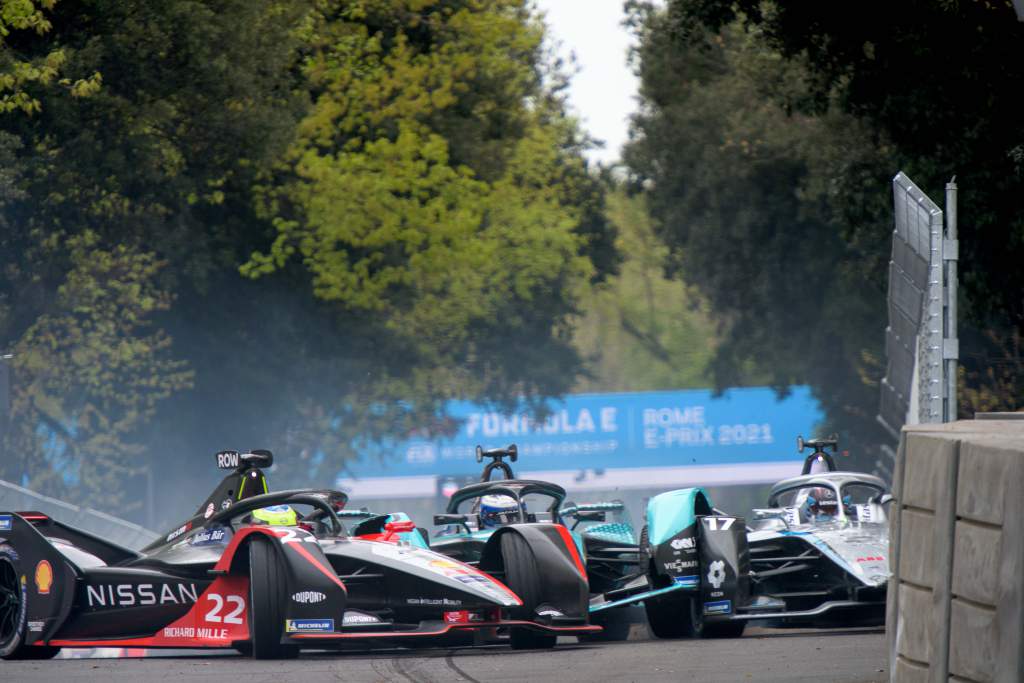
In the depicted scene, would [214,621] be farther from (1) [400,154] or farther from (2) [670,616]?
(1) [400,154]

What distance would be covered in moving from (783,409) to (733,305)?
4.33m

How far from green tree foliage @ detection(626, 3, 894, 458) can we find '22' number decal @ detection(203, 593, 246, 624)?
22765mm

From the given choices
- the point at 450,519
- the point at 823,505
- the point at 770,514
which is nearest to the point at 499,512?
the point at 450,519

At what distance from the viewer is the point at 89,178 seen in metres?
24.5

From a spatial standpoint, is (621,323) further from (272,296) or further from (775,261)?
(272,296)

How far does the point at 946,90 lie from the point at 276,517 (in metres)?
10.8

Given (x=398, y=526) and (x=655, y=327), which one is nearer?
(x=398, y=526)

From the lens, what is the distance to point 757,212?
3916cm

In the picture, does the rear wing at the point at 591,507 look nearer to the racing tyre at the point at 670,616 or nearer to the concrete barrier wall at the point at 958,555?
the racing tyre at the point at 670,616

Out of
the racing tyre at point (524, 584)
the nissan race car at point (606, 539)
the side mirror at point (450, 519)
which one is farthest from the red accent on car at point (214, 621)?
the side mirror at point (450, 519)

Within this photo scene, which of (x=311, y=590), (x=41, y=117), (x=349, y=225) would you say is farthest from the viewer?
(x=349, y=225)

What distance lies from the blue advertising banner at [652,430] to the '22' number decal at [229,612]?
34.7 metres

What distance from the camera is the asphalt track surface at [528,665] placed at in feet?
30.6

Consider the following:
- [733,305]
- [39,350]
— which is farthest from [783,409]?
[39,350]
